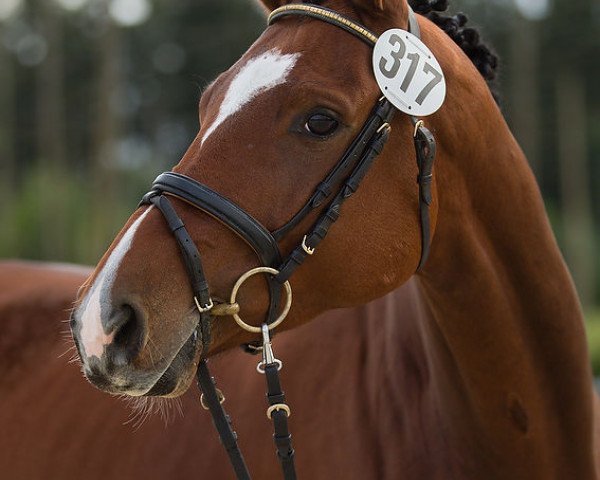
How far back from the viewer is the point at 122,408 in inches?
142

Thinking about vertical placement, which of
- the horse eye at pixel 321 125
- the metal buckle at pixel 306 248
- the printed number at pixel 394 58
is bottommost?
the metal buckle at pixel 306 248

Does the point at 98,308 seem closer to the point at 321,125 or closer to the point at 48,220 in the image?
the point at 321,125

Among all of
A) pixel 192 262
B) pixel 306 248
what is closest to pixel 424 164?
pixel 306 248

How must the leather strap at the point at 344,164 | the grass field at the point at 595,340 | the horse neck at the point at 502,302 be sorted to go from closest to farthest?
1. the leather strap at the point at 344,164
2. the horse neck at the point at 502,302
3. the grass field at the point at 595,340

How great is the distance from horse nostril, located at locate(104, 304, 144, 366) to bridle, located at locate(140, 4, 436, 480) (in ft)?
0.61

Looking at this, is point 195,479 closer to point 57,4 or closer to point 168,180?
point 168,180

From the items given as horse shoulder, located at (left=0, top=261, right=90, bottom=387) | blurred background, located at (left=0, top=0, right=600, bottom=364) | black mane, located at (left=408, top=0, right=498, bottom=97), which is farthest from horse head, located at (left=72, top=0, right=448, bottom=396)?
blurred background, located at (left=0, top=0, right=600, bottom=364)

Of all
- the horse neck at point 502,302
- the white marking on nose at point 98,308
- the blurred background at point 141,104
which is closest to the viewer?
the white marking on nose at point 98,308

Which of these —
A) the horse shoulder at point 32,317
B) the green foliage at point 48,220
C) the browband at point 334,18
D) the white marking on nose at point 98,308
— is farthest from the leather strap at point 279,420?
the green foliage at point 48,220

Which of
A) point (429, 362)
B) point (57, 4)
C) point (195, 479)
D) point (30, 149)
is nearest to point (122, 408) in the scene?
point (195, 479)

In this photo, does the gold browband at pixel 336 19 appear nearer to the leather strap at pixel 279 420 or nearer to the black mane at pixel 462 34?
the black mane at pixel 462 34

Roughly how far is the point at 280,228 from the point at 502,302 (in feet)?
3.04

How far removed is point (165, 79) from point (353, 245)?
40.4 metres

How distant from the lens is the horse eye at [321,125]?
2.48 metres
